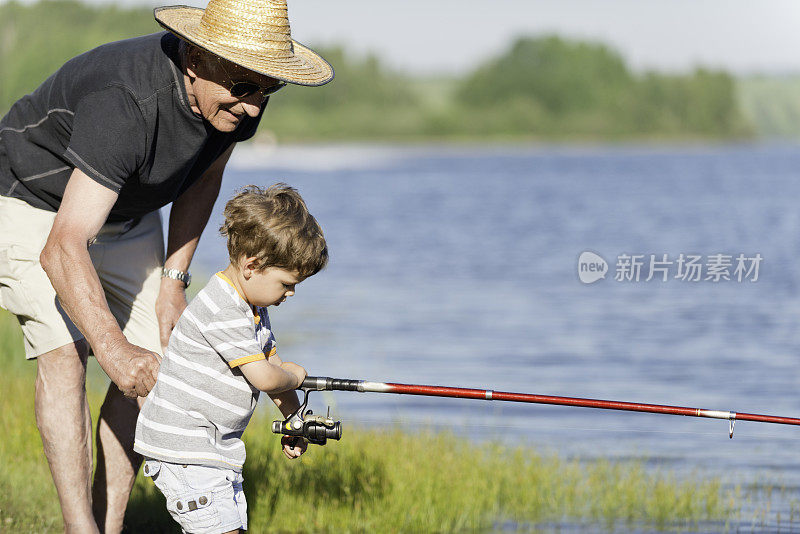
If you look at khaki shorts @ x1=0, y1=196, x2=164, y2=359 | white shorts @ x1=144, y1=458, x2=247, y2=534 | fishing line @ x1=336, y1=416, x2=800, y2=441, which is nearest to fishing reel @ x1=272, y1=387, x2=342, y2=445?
white shorts @ x1=144, y1=458, x2=247, y2=534

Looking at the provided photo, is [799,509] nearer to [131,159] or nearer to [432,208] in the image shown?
[131,159]

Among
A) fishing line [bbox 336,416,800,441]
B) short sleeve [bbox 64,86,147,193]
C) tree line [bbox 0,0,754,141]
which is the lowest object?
fishing line [bbox 336,416,800,441]

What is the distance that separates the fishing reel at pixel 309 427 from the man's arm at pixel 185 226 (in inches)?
36.0

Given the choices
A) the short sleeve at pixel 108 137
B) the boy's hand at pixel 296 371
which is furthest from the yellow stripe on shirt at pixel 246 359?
the short sleeve at pixel 108 137

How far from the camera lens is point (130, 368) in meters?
3.16

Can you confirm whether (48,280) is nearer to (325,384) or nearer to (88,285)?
(88,285)

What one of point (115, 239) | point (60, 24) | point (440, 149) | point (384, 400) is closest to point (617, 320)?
point (384, 400)

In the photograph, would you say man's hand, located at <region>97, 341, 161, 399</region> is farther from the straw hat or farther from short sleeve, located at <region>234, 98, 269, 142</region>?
short sleeve, located at <region>234, 98, 269, 142</region>

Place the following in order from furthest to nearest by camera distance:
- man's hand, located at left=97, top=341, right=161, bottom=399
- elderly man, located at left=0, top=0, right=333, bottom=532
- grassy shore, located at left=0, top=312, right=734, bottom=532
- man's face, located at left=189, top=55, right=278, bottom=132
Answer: grassy shore, located at left=0, top=312, right=734, bottom=532, man's face, located at left=189, top=55, right=278, bottom=132, elderly man, located at left=0, top=0, right=333, bottom=532, man's hand, located at left=97, top=341, right=161, bottom=399

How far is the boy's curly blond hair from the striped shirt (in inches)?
6.0

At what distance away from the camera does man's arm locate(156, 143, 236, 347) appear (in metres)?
Answer: 4.20

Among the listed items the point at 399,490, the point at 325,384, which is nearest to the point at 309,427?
the point at 325,384

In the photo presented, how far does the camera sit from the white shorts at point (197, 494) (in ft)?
10.8

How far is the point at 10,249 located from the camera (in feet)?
12.4
